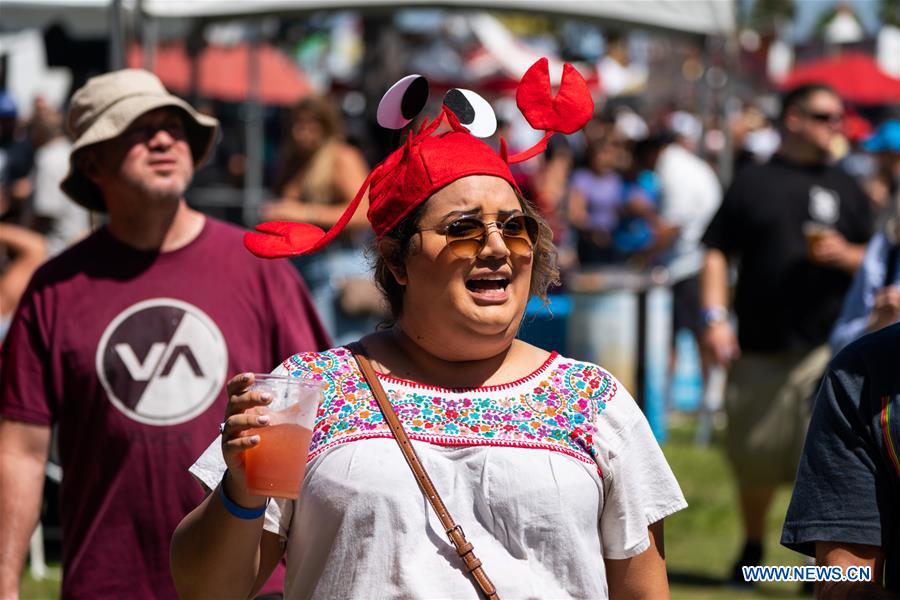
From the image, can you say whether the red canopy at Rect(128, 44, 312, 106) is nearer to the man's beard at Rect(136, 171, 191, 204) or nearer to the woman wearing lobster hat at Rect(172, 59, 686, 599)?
the man's beard at Rect(136, 171, 191, 204)

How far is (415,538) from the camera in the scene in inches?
114

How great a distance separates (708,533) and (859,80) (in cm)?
1885

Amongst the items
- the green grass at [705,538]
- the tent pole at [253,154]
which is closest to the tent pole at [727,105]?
the green grass at [705,538]

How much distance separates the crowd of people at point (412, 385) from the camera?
2924mm

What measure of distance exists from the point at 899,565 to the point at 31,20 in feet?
36.5

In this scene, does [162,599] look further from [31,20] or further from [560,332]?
[31,20]

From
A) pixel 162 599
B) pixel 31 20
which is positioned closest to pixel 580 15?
pixel 31 20

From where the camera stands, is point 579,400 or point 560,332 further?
point 560,332

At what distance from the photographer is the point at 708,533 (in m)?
8.82

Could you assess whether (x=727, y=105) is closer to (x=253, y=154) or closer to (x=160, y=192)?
(x=253, y=154)

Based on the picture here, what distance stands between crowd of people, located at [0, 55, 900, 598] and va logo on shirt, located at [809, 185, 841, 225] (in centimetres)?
1

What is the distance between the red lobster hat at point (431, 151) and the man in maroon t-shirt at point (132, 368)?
39.0 inches

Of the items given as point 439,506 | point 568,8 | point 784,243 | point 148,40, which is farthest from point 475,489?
point 568,8

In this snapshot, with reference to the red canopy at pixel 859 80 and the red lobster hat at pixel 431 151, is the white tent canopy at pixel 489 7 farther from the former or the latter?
the red canopy at pixel 859 80
